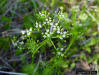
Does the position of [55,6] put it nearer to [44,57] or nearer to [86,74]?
[44,57]

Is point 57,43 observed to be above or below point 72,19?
below

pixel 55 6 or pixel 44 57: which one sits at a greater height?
Answer: pixel 55 6

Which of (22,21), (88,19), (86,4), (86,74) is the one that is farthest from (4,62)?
(86,4)

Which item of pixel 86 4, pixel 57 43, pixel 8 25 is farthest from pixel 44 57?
pixel 86 4

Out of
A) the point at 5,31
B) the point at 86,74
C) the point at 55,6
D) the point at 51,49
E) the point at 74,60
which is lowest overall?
the point at 86,74

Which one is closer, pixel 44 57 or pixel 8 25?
pixel 44 57

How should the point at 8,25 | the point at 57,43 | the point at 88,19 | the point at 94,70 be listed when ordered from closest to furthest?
the point at 57,43
the point at 94,70
the point at 88,19
the point at 8,25

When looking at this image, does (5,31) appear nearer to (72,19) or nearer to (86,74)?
(72,19)

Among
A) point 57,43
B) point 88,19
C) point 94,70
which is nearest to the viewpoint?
point 57,43

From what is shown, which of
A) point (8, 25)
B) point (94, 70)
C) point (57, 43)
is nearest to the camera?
point (57, 43)
